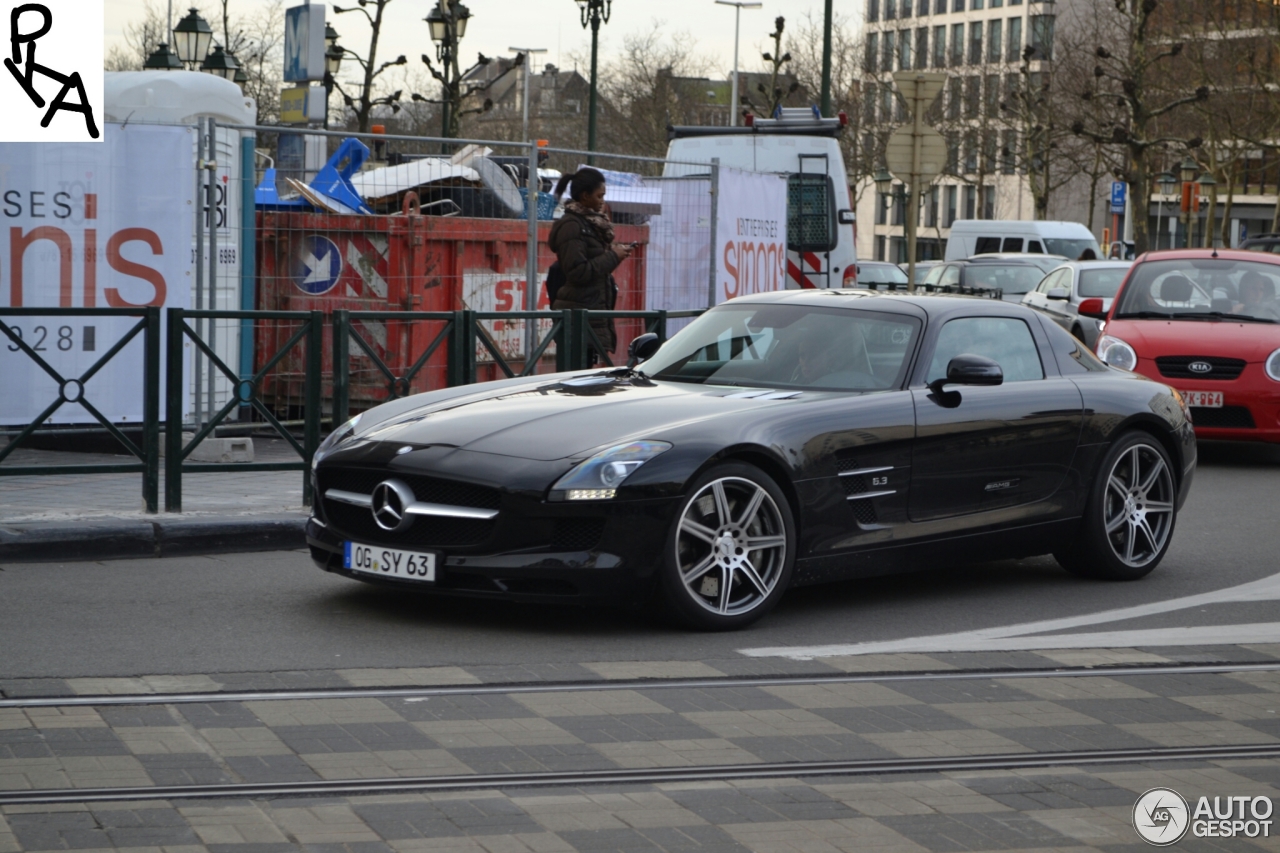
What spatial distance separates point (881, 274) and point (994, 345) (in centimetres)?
2883

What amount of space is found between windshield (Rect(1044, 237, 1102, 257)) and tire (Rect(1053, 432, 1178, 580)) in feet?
103

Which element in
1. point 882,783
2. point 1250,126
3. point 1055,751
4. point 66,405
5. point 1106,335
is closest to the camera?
point 882,783

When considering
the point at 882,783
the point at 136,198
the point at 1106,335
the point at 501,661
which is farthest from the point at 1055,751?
the point at 1106,335

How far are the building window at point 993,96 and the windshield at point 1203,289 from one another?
60704 millimetres

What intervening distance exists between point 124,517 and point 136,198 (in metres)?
4.06

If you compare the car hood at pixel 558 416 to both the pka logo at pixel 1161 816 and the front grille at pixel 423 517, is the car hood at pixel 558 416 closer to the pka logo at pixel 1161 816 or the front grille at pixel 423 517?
the front grille at pixel 423 517

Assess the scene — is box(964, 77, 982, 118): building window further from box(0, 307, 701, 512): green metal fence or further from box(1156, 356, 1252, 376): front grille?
box(0, 307, 701, 512): green metal fence

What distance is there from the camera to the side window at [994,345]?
315 inches

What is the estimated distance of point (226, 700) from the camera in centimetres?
562

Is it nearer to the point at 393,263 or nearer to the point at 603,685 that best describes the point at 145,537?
the point at 603,685

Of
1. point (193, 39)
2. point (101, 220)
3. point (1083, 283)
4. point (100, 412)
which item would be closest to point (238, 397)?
point (100, 412)

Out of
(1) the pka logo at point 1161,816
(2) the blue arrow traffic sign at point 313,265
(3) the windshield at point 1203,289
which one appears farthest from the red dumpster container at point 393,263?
(1) the pka logo at point 1161,816

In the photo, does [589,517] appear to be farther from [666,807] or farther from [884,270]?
[884,270]

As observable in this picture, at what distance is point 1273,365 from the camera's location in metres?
13.5
